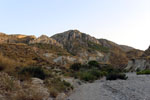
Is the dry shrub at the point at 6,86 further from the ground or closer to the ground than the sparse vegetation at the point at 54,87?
further from the ground

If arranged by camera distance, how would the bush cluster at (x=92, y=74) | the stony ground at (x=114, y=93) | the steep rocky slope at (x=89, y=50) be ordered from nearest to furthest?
the stony ground at (x=114, y=93), the bush cluster at (x=92, y=74), the steep rocky slope at (x=89, y=50)

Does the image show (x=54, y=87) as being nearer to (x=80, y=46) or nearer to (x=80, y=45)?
(x=80, y=46)

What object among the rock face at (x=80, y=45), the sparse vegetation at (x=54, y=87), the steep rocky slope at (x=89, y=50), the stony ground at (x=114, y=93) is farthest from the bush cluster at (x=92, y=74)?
the steep rocky slope at (x=89, y=50)

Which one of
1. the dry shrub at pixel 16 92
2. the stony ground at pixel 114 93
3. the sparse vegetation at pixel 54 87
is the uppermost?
the dry shrub at pixel 16 92

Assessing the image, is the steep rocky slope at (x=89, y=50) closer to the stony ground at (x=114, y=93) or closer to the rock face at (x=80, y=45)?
the rock face at (x=80, y=45)

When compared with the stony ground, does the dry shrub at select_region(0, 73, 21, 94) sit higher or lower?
higher

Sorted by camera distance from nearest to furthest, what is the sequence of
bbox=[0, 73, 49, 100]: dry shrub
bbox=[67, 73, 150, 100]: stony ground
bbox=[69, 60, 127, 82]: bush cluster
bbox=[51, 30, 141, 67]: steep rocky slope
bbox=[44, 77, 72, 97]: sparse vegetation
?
1. bbox=[0, 73, 49, 100]: dry shrub
2. bbox=[44, 77, 72, 97]: sparse vegetation
3. bbox=[67, 73, 150, 100]: stony ground
4. bbox=[69, 60, 127, 82]: bush cluster
5. bbox=[51, 30, 141, 67]: steep rocky slope

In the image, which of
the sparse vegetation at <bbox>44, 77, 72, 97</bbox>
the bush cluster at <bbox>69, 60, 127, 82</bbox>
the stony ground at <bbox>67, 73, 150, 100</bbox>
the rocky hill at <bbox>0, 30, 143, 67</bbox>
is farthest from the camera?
the rocky hill at <bbox>0, 30, 143, 67</bbox>

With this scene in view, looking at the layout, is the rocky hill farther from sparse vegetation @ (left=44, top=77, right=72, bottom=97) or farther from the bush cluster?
sparse vegetation @ (left=44, top=77, right=72, bottom=97)

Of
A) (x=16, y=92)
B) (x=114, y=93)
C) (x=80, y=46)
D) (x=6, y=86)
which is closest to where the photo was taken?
(x=16, y=92)

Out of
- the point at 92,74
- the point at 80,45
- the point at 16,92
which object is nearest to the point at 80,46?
the point at 80,45

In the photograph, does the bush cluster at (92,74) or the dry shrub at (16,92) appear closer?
the dry shrub at (16,92)

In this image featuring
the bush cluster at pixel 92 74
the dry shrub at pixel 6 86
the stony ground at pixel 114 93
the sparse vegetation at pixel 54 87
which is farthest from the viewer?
the bush cluster at pixel 92 74

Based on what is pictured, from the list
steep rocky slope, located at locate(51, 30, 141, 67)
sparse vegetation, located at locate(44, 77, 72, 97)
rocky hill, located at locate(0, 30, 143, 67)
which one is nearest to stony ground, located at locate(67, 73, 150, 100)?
sparse vegetation, located at locate(44, 77, 72, 97)
